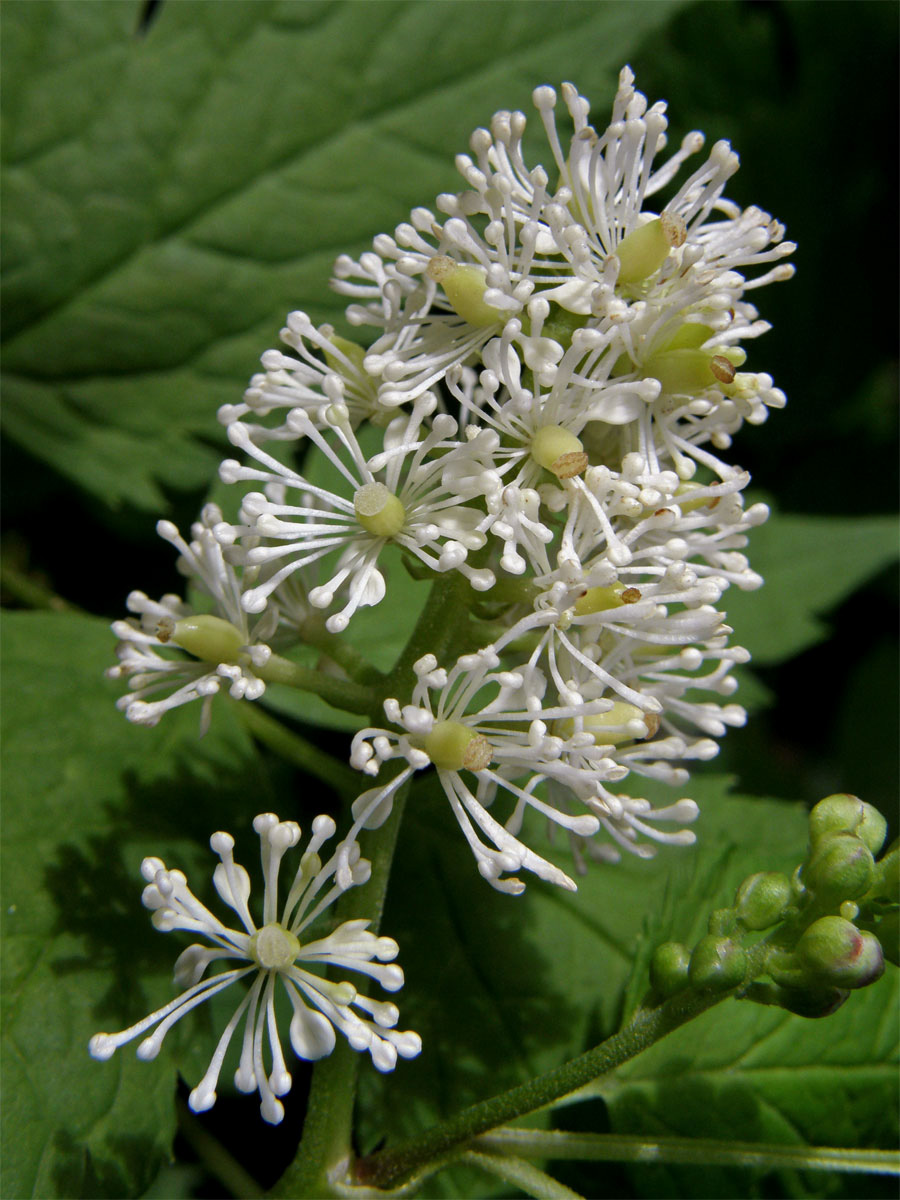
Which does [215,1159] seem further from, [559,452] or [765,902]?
[559,452]

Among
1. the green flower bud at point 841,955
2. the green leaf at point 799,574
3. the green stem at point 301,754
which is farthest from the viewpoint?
the green leaf at point 799,574

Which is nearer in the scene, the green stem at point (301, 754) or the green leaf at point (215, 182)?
the green stem at point (301, 754)

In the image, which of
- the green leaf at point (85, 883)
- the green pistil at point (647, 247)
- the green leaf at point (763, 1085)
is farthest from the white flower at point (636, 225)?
the green leaf at point (763, 1085)

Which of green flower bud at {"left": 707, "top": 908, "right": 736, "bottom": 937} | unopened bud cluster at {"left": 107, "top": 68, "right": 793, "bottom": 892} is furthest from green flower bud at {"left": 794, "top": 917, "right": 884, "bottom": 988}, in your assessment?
unopened bud cluster at {"left": 107, "top": 68, "right": 793, "bottom": 892}

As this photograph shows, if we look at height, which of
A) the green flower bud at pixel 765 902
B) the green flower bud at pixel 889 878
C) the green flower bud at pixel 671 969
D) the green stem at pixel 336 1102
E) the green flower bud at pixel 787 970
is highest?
the green flower bud at pixel 889 878

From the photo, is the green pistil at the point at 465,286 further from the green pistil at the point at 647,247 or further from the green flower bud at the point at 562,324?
the green pistil at the point at 647,247

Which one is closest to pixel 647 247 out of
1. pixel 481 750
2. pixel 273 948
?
pixel 481 750
